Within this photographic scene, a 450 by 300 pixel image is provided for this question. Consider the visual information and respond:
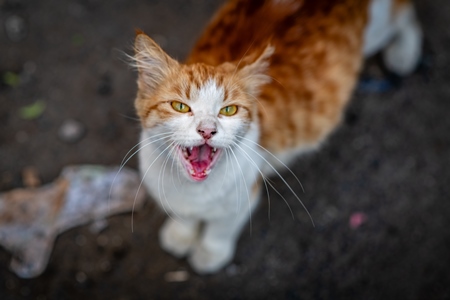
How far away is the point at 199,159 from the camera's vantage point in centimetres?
137

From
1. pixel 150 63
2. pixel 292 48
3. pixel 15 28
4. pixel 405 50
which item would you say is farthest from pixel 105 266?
pixel 405 50

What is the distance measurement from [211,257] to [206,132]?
94 centimetres

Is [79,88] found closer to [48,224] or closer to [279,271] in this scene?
[48,224]

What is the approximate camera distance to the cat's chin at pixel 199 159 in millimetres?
1346

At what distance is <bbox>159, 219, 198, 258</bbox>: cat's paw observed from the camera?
80.7 inches

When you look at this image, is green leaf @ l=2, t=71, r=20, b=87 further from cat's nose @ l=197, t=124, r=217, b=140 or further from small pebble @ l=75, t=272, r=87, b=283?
cat's nose @ l=197, t=124, r=217, b=140

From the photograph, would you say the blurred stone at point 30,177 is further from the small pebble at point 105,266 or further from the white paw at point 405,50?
the white paw at point 405,50


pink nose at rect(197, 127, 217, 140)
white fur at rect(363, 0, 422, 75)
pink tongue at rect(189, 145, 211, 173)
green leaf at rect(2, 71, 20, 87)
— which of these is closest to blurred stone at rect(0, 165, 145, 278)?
green leaf at rect(2, 71, 20, 87)

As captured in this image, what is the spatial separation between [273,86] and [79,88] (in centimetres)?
111

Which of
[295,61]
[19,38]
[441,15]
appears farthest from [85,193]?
[441,15]

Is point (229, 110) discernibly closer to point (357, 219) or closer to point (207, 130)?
point (207, 130)

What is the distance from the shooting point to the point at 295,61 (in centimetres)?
174

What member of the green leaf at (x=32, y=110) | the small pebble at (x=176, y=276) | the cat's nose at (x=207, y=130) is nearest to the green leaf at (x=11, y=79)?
the green leaf at (x=32, y=110)

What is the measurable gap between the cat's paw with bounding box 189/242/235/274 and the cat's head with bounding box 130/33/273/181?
29.4 inches
